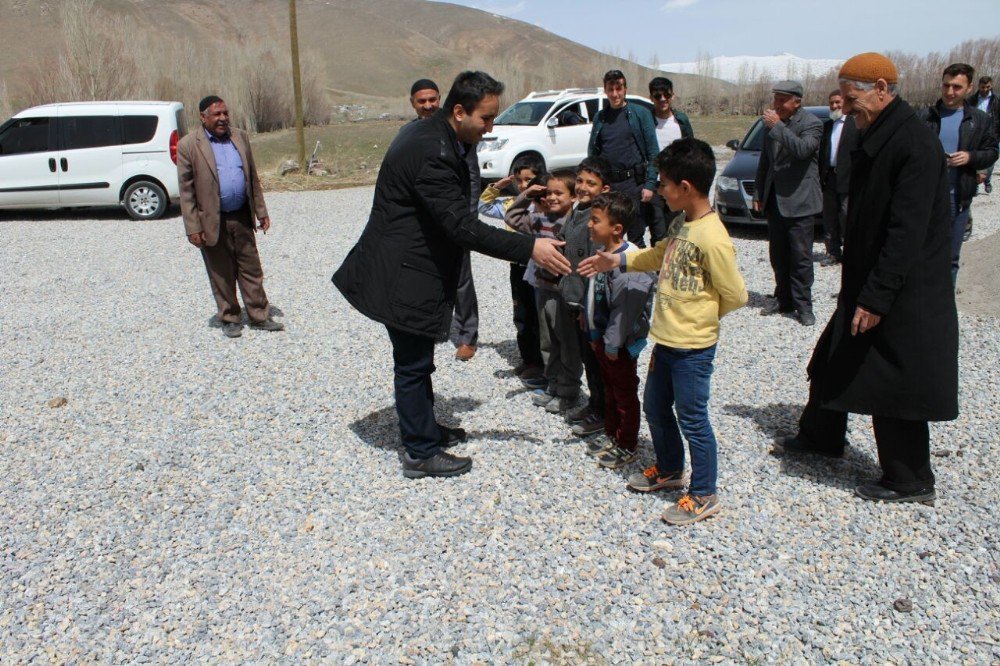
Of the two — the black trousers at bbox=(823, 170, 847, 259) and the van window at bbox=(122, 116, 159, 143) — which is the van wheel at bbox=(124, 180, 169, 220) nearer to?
the van window at bbox=(122, 116, 159, 143)

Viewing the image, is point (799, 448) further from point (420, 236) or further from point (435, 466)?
point (420, 236)

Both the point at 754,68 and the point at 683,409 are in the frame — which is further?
the point at 754,68

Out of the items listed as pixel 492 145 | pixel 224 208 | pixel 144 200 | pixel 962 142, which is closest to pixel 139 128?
pixel 144 200

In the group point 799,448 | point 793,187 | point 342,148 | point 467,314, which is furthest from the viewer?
point 342,148

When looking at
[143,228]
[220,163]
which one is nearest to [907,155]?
[220,163]

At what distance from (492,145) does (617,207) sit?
11.3 meters

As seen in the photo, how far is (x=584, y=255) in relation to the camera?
4.27m

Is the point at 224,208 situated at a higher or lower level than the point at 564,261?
higher

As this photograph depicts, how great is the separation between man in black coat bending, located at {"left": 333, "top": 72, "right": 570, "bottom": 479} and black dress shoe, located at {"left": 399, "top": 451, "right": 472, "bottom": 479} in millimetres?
515

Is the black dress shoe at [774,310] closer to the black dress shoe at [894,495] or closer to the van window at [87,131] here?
the black dress shoe at [894,495]

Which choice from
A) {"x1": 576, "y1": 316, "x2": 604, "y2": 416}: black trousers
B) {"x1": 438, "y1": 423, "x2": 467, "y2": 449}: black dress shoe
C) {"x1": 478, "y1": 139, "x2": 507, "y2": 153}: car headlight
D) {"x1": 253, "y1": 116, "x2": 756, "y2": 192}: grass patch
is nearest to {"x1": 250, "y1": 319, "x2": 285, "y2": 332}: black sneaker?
{"x1": 438, "y1": 423, "x2": 467, "y2": 449}: black dress shoe

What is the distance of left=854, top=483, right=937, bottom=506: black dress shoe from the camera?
362cm

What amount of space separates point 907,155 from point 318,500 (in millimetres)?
3247

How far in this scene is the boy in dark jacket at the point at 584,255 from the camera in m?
4.26
